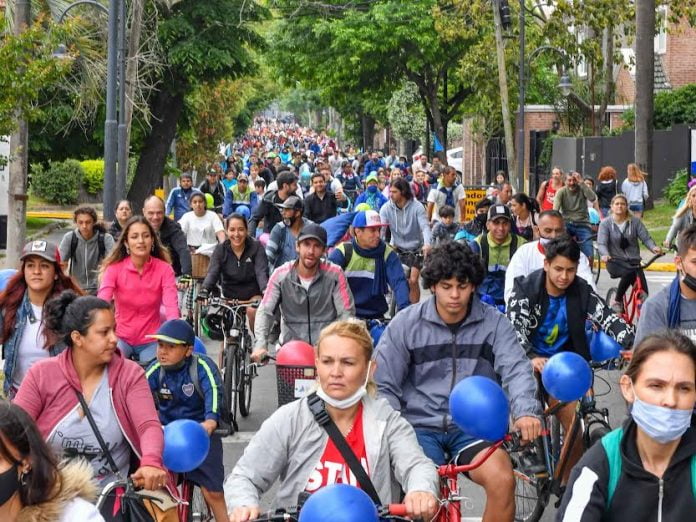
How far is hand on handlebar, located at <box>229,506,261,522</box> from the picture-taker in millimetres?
4715

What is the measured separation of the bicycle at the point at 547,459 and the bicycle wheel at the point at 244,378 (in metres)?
3.82

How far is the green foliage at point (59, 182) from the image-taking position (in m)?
45.1

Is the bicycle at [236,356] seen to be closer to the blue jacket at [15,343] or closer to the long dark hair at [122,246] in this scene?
the long dark hair at [122,246]

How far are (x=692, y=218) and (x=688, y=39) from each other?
33817mm

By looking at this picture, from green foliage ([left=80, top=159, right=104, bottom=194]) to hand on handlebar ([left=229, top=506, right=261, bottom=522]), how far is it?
43.0m

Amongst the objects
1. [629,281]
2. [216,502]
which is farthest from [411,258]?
[216,502]

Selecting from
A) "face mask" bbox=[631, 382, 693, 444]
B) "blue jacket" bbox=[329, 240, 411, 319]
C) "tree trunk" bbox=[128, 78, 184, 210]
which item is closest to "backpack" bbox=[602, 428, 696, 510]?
"face mask" bbox=[631, 382, 693, 444]

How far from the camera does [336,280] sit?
32.6 ft

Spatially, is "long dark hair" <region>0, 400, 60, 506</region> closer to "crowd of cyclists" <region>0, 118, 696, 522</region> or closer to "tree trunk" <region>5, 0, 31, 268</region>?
"crowd of cyclists" <region>0, 118, 696, 522</region>

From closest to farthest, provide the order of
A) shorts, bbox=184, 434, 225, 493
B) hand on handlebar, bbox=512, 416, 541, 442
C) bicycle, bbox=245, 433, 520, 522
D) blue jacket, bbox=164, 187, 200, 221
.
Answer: bicycle, bbox=245, 433, 520, 522, hand on handlebar, bbox=512, 416, 541, 442, shorts, bbox=184, 434, 225, 493, blue jacket, bbox=164, 187, 200, 221

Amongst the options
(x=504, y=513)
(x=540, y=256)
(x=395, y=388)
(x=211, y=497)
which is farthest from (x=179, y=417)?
(x=540, y=256)

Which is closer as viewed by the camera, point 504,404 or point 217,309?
point 504,404

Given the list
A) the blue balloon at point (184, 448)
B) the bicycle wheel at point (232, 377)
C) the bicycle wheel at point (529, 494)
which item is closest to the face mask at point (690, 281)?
the bicycle wheel at point (529, 494)

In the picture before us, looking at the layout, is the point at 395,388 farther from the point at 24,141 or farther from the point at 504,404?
the point at 24,141
